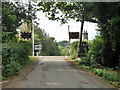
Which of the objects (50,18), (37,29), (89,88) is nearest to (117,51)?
(50,18)

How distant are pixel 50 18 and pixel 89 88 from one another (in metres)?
11.4

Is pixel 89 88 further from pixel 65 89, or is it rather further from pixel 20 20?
pixel 20 20

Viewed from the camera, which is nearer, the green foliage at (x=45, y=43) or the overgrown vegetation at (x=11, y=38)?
the overgrown vegetation at (x=11, y=38)

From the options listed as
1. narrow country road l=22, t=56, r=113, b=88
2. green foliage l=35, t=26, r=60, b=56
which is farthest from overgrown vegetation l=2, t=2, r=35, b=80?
green foliage l=35, t=26, r=60, b=56

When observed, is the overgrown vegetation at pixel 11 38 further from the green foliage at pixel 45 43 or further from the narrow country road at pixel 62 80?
the green foliage at pixel 45 43

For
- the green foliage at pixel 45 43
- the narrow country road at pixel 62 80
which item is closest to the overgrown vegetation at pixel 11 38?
the narrow country road at pixel 62 80

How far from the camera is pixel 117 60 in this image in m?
16.9

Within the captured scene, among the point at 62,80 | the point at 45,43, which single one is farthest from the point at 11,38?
the point at 45,43

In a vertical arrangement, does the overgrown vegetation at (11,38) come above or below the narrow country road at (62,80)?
above

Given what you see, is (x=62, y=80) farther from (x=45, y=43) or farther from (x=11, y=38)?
(x=45, y=43)

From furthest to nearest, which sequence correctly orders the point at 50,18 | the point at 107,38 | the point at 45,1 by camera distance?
the point at 50,18
the point at 45,1
the point at 107,38

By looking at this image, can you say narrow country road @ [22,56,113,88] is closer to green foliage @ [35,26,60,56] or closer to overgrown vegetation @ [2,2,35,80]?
overgrown vegetation @ [2,2,35,80]

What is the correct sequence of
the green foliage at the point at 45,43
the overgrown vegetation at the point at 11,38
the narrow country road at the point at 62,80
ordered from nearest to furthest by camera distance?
the narrow country road at the point at 62,80, the overgrown vegetation at the point at 11,38, the green foliage at the point at 45,43

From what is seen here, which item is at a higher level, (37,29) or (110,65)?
(37,29)
